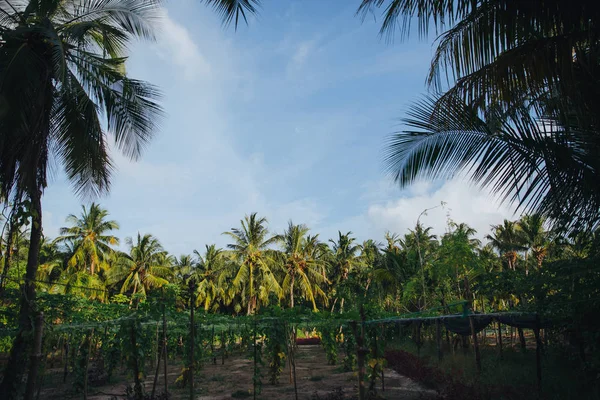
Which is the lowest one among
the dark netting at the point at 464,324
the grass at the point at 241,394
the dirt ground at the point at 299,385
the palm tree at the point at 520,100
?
the dirt ground at the point at 299,385

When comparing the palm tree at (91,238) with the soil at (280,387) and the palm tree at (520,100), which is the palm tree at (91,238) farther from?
the palm tree at (520,100)

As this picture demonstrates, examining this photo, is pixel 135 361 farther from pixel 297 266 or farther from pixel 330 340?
pixel 297 266

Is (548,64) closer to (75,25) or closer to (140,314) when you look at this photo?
(75,25)

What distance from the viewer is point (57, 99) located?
765 centimetres

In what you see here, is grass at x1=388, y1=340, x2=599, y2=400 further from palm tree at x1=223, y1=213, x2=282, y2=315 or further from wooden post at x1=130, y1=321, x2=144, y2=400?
palm tree at x1=223, y1=213, x2=282, y2=315

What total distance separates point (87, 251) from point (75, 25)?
25155 millimetres

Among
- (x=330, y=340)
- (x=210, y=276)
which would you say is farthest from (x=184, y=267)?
(x=330, y=340)

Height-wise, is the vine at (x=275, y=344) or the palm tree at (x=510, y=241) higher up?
the palm tree at (x=510, y=241)

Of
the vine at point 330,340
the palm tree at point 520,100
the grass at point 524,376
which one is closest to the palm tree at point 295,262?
the vine at point 330,340

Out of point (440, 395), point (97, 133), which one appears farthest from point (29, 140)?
point (440, 395)

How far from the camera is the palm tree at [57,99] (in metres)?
6.32

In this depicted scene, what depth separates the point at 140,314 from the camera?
11062mm

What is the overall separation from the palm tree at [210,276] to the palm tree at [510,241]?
88.7 ft

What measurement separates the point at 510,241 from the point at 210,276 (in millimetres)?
29050
